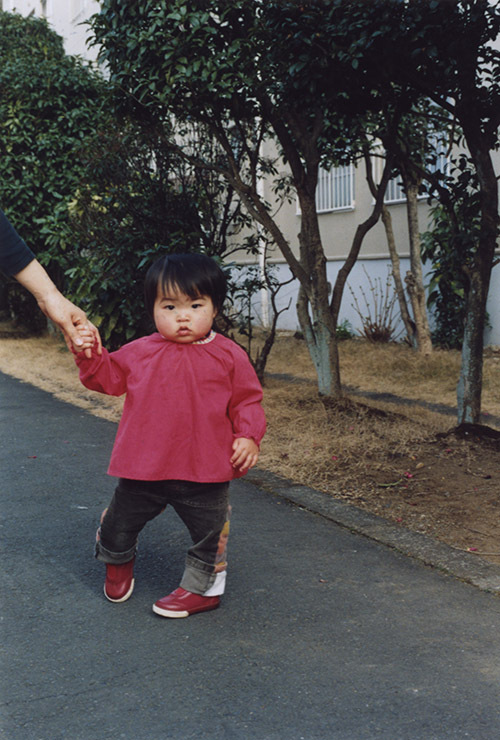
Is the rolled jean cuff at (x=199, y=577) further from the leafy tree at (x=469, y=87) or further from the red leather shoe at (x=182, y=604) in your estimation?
the leafy tree at (x=469, y=87)

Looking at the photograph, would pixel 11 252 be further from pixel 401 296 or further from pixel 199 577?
pixel 401 296

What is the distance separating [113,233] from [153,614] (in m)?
6.57

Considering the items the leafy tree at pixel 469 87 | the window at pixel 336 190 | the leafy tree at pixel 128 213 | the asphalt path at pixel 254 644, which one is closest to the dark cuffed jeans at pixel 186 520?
the asphalt path at pixel 254 644

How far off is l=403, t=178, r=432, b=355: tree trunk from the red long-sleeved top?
8.49 m

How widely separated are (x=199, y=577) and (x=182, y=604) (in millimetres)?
117

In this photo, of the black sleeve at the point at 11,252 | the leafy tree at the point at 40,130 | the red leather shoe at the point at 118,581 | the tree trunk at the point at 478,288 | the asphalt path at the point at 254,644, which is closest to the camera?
the asphalt path at the point at 254,644

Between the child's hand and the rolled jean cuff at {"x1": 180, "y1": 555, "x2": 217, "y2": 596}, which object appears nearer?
the child's hand

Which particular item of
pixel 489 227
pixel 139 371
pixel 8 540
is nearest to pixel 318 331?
pixel 489 227

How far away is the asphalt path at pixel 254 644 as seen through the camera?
263 cm

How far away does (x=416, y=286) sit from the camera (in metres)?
11.6

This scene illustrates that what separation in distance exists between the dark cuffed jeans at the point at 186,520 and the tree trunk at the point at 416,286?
8525 mm

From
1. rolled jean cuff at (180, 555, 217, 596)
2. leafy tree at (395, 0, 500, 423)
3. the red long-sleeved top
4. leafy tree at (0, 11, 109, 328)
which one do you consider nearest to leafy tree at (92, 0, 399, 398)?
leafy tree at (395, 0, 500, 423)

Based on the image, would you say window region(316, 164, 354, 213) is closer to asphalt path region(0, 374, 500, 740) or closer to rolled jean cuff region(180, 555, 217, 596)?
asphalt path region(0, 374, 500, 740)

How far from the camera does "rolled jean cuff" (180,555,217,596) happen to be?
345 centimetres
